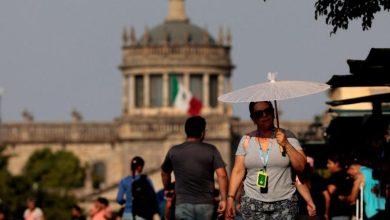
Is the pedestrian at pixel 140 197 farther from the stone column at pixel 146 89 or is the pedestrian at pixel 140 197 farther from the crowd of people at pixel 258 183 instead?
the stone column at pixel 146 89

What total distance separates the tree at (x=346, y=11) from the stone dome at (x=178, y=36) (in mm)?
111344

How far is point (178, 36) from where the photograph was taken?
443ft

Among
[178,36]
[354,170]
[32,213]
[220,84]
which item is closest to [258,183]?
[354,170]

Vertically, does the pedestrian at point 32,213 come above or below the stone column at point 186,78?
below

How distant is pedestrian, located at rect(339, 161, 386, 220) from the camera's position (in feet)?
86.8

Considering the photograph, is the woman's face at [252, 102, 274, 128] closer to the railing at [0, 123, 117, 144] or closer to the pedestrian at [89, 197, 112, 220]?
the pedestrian at [89, 197, 112, 220]

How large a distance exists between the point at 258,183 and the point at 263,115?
0.61 meters

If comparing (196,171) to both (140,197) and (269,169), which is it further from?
(140,197)

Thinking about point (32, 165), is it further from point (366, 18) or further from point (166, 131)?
point (366, 18)

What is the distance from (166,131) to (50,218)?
1115 inches

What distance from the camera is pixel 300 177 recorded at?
2184 cm

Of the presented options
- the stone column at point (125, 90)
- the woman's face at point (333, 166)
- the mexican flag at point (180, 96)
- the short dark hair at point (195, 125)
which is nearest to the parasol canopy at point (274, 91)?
the short dark hair at point (195, 125)

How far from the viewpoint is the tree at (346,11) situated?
71.7 ft

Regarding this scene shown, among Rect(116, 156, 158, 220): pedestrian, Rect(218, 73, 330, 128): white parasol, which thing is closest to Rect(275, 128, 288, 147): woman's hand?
Rect(218, 73, 330, 128): white parasol
